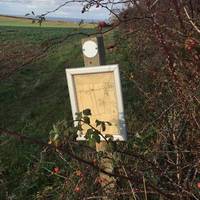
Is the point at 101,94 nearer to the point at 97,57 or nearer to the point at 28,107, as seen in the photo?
the point at 97,57

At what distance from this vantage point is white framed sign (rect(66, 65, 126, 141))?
144 inches

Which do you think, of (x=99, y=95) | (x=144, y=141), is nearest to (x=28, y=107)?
(x=144, y=141)

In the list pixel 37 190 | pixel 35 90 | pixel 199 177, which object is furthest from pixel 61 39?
pixel 35 90

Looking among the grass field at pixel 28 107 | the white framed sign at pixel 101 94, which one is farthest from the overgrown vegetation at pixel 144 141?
the white framed sign at pixel 101 94

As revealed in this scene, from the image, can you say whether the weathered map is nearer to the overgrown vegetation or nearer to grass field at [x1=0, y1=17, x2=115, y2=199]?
the overgrown vegetation

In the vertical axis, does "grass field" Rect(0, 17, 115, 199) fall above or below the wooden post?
below

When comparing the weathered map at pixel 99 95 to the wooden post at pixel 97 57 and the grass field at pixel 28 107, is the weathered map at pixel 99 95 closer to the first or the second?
the wooden post at pixel 97 57

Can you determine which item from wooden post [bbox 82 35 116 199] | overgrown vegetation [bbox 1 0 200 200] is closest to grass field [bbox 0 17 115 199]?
overgrown vegetation [bbox 1 0 200 200]

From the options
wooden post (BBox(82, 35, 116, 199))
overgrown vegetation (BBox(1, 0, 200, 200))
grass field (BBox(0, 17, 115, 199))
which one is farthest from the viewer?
grass field (BBox(0, 17, 115, 199))

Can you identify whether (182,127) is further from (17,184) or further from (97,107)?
(17,184)

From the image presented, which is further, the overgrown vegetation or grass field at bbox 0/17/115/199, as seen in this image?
grass field at bbox 0/17/115/199

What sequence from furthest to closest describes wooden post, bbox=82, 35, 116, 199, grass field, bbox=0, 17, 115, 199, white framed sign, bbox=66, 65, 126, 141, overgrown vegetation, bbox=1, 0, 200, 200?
grass field, bbox=0, 17, 115, 199
wooden post, bbox=82, 35, 116, 199
white framed sign, bbox=66, 65, 126, 141
overgrown vegetation, bbox=1, 0, 200, 200

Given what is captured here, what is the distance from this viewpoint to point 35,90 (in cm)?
1132

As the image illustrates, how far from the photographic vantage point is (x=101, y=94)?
12.2 ft
